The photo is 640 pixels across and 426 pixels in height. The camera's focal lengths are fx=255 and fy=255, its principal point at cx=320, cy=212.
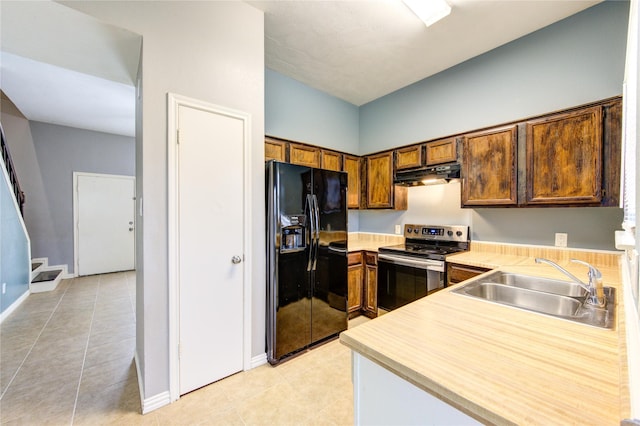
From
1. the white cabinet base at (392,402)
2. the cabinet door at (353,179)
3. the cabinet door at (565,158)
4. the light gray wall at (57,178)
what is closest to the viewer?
the white cabinet base at (392,402)

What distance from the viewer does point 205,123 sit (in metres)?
1.91

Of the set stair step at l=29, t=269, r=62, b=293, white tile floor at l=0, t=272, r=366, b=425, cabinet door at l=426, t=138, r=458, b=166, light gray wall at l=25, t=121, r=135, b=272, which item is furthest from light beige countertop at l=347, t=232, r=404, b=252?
light gray wall at l=25, t=121, r=135, b=272

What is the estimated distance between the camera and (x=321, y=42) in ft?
8.23

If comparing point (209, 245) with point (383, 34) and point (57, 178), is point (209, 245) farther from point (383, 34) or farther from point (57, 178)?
point (57, 178)

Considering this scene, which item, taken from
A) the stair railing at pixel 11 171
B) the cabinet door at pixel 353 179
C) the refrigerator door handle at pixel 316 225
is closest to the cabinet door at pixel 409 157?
the cabinet door at pixel 353 179

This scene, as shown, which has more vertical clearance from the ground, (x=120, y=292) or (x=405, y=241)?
(x=405, y=241)

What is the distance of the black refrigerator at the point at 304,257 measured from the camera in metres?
2.21

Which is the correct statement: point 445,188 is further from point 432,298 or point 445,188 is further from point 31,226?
point 31,226

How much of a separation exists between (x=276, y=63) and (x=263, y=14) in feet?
2.38

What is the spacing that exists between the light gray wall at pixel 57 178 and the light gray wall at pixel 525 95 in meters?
5.96

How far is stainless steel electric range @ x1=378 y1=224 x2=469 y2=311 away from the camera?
8.13 feet

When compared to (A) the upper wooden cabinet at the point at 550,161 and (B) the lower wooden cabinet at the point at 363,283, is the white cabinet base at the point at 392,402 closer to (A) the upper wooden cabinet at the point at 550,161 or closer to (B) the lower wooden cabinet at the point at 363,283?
(B) the lower wooden cabinet at the point at 363,283

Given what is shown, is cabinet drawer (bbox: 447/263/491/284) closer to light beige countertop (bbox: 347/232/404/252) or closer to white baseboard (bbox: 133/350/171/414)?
light beige countertop (bbox: 347/232/404/252)

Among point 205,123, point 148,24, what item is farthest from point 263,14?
point 205,123
